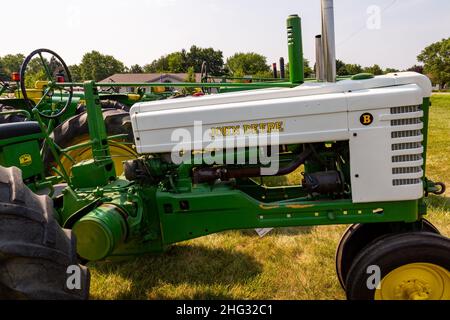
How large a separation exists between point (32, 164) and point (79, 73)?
7868 centimetres

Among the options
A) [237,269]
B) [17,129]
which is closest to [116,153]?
[17,129]

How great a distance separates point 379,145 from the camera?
2.21 meters

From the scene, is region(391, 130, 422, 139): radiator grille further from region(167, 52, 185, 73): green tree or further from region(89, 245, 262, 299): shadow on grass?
region(167, 52, 185, 73): green tree

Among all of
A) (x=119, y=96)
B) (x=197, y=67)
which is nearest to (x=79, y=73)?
(x=197, y=67)

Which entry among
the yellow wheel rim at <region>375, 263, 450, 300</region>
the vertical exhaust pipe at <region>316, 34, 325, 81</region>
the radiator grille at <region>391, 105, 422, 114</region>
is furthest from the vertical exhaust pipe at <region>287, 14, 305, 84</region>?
the yellow wheel rim at <region>375, 263, 450, 300</region>

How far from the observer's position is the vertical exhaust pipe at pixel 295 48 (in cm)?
260

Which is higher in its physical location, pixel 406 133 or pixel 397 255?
pixel 406 133

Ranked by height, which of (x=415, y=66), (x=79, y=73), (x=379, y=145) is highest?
(x=79, y=73)

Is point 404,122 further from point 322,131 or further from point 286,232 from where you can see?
point 286,232

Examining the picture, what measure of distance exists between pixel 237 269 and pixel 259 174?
1.08 metres

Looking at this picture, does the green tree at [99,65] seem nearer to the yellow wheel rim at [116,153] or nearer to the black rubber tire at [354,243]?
the yellow wheel rim at [116,153]

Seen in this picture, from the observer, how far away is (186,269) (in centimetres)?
328

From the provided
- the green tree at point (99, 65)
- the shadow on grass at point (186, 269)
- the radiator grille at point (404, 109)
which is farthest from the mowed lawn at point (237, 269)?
the green tree at point (99, 65)
